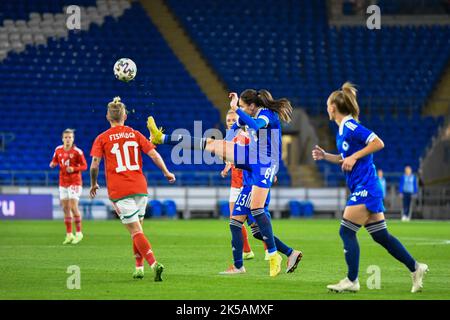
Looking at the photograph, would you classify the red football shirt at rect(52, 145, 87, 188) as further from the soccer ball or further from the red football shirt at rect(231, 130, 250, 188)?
the soccer ball

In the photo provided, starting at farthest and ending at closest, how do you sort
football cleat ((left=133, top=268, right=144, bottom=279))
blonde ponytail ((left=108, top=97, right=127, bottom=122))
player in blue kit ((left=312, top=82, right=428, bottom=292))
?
1. football cleat ((left=133, top=268, right=144, bottom=279))
2. blonde ponytail ((left=108, top=97, right=127, bottom=122))
3. player in blue kit ((left=312, top=82, right=428, bottom=292))

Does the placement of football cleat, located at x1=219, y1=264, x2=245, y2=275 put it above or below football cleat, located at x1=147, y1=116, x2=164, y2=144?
below

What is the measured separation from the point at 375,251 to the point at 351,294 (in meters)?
7.29

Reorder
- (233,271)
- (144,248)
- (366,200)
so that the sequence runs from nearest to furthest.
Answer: (366,200)
(144,248)
(233,271)

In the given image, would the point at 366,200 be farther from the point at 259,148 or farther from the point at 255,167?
the point at 259,148

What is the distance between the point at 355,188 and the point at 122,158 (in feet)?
10.2

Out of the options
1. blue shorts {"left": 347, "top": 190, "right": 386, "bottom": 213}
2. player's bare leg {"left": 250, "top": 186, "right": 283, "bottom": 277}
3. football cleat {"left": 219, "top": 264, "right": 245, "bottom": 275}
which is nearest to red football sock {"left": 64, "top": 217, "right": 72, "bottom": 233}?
football cleat {"left": 219, "top": 264, "right": 245, "bottom": 275}

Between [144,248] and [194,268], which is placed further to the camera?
[194,268]

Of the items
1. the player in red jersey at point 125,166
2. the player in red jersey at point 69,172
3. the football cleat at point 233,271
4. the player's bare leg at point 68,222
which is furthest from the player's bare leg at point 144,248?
the player in red jersey at point 69,172

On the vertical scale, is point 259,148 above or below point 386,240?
above

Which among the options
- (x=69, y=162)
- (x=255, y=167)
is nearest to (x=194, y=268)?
(x=255, y=167)

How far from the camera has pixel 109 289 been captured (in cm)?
1056

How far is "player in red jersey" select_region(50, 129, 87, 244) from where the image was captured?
19953 mm

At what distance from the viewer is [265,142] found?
12359 mm
